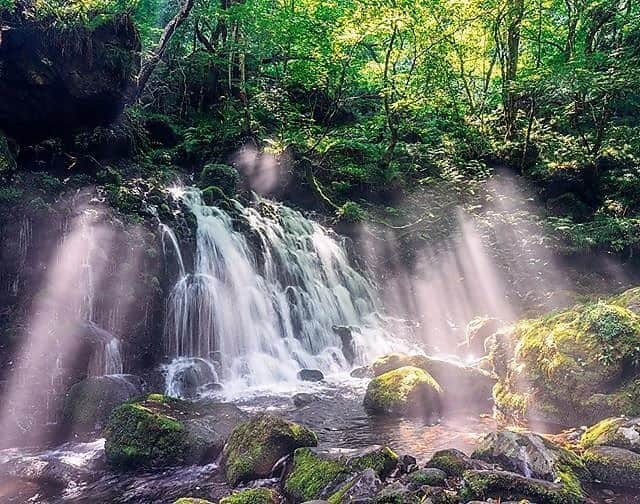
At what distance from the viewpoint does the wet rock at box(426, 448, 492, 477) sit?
533 cm

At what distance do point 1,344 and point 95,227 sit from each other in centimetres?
321

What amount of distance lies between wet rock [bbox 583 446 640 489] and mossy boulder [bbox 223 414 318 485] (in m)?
3.39

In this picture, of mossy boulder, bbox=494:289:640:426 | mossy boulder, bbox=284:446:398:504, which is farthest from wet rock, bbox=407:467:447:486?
mossy boulder, bbox=494:289:640:426

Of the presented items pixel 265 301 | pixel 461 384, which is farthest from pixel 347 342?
pixel 461 384

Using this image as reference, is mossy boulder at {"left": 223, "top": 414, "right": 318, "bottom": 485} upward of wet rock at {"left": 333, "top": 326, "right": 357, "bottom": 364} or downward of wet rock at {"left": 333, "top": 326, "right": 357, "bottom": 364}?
downward

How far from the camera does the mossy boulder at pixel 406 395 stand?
27.2ft

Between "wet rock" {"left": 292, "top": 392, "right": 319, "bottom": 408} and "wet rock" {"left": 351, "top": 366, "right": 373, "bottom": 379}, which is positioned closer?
"wet rock" {"left": 292, "top": 392, "right": 319, "bottom": 408}

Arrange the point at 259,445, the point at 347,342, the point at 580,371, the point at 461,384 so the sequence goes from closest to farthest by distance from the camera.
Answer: the point at 259,445, the point at 580,371, the point at 461,384, the point at 347,342

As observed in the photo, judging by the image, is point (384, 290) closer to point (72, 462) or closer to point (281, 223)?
point (281, 223)

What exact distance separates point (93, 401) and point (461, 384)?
6.40 m

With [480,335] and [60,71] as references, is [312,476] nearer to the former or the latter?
[480,335]

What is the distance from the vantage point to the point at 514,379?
8.30 metres

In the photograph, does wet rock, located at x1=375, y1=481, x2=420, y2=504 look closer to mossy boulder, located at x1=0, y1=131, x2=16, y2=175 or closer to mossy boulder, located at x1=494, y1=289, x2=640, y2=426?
mossy boulder, located at x1=494, y1=289, x2=640, y2=426

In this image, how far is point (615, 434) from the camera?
5.96m
